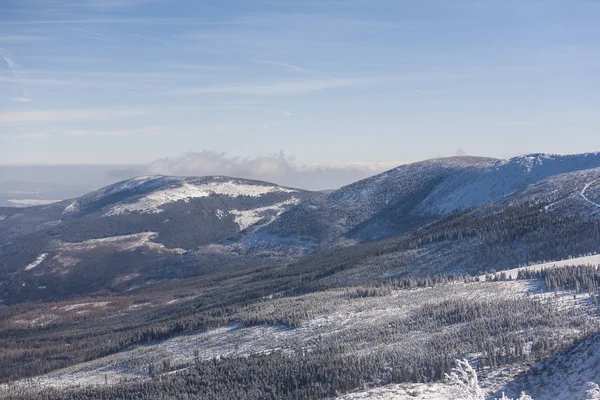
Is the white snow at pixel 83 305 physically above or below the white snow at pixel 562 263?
below

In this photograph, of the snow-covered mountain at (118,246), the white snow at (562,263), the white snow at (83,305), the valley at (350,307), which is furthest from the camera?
the snow-covered mountain at (118,246)

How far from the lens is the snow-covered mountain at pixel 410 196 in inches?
5354

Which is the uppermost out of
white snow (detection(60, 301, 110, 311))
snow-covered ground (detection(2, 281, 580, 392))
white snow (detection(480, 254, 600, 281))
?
white snow (detection(480, 254, 600, 281))

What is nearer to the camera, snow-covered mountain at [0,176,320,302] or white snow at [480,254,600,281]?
white snow at [480,254,600,281]

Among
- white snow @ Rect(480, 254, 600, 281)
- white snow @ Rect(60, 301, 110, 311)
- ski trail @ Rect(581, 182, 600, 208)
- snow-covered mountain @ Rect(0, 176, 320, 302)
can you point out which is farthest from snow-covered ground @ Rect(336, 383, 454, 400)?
snow-covered mountain @ Rect(0, 176, 320, 302)

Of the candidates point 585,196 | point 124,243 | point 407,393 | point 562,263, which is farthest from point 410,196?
point 407,393

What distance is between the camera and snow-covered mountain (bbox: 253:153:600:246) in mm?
136000

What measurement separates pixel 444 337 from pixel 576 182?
224 ft

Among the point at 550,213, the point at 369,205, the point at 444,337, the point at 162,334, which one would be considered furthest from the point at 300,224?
the point at 444,337

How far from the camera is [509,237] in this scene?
73.8 meters

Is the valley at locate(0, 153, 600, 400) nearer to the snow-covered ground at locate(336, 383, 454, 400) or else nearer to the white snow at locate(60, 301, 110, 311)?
the snow-covered ground at locate(336, 383, 454, 400)

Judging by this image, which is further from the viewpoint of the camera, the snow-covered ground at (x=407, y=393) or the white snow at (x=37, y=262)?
the white snow at (x=37, y=262)

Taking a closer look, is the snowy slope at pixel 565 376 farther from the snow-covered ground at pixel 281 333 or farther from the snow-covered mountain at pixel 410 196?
the snow-covered mountain at pixel 410 196

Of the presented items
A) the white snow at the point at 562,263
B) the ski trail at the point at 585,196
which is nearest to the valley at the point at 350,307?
the ski trail at the point at 585,196
